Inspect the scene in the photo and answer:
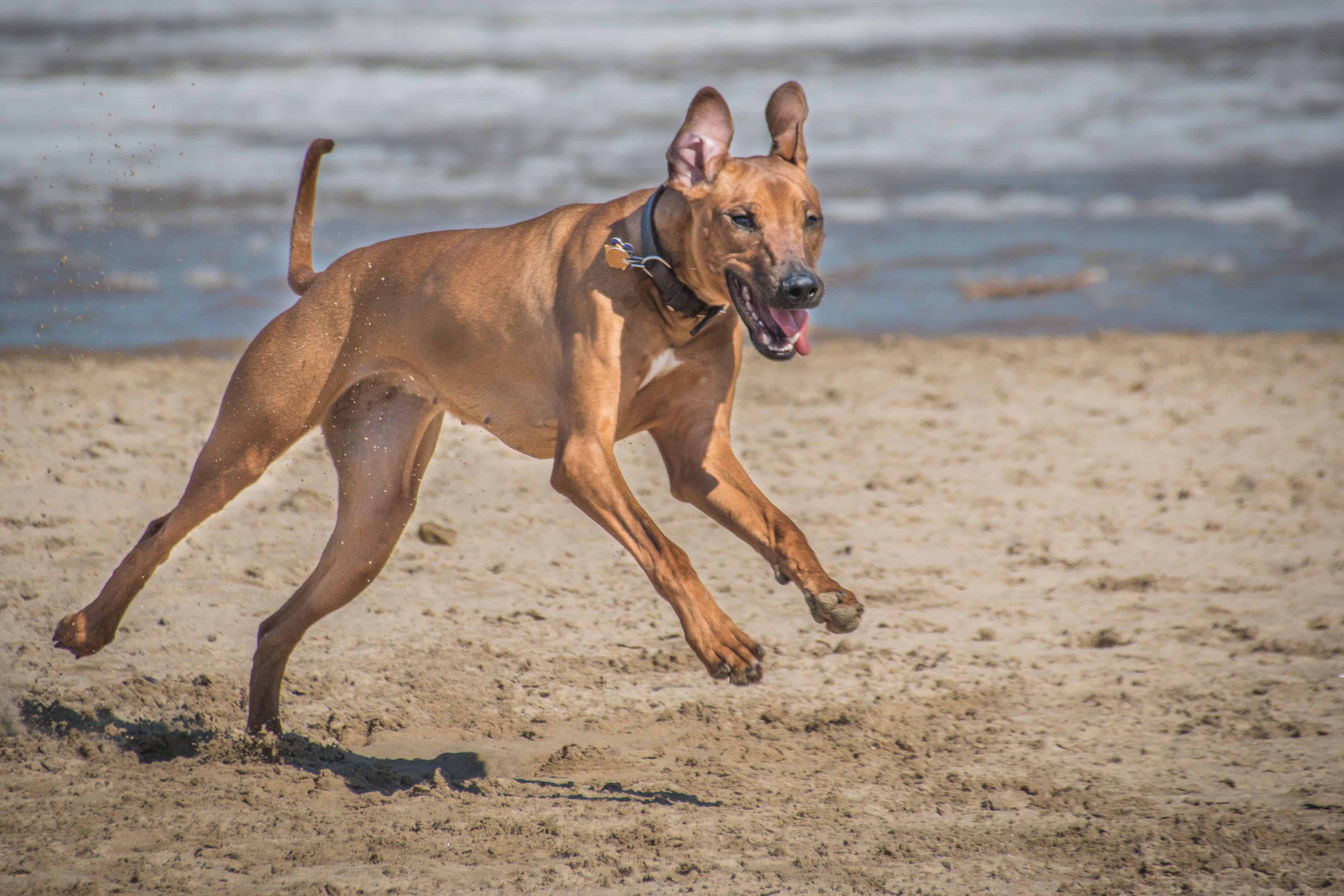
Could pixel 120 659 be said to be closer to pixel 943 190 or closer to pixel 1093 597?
pixel 1093 597

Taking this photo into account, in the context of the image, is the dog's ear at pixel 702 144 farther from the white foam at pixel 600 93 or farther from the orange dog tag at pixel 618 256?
the white foam at pixel 600 93

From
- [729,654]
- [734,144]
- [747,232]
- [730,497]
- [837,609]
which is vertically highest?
[734,144]

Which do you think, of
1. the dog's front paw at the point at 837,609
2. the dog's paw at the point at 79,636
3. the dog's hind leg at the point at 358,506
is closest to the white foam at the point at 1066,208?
the dog's hind leg at the point at 358,506

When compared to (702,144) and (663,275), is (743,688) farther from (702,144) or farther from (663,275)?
(702,144)

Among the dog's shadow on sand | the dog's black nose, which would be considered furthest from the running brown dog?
the dog's shadow on sand

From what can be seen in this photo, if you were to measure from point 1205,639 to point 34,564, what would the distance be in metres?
4.31

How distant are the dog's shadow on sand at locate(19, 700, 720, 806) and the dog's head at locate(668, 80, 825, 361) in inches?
53.6

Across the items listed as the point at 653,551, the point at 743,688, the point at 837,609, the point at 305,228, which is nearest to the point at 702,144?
the point at 653,551

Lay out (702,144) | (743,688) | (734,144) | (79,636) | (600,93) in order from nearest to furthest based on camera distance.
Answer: (702,144) < (79,636) < (743,688) < (734,144) < (600,93)

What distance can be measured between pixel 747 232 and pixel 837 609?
3.27 ft

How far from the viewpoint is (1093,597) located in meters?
5.68

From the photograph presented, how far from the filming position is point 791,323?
3719 mm

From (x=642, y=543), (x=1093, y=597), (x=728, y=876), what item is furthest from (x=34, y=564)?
(x=1093, y=597)

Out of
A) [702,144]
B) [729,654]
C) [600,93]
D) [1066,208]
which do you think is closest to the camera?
[729,654]
